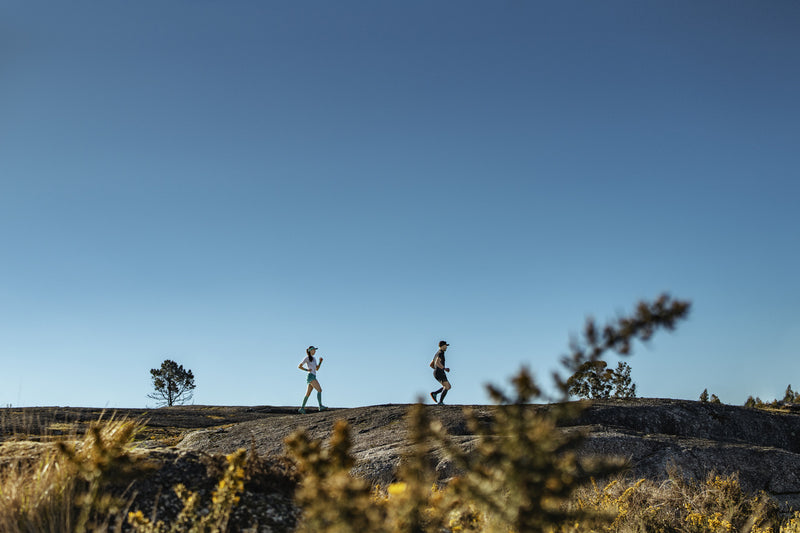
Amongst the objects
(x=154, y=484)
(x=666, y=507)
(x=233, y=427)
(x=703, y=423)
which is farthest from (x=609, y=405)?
(x=154, y=484)

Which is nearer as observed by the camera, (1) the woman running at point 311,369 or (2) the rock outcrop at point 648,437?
(2) the rock outcrop at point 648,437

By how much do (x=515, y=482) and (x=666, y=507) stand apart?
6823 mm

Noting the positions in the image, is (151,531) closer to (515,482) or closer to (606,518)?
(515,482)

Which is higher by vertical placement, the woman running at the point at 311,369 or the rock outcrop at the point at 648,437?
Answer: the woman running at the point at 311,369

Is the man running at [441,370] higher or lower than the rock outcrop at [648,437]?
higher

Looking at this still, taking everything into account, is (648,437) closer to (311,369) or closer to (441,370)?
(441,370)

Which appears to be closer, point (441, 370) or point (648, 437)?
point (648, 437)

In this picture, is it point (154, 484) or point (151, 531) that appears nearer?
point (151, 531)

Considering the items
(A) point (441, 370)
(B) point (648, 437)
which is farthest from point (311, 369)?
(B) point (648, 437)

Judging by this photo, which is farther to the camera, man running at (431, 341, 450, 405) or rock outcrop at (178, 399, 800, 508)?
man running at (431, 341, 450, 405)

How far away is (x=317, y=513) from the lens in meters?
2.60

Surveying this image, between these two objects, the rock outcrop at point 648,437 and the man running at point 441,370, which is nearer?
the rock outcrop at point 648,437

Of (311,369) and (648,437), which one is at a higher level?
(311,369)

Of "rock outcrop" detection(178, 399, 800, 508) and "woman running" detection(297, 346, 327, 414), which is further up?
"woman running" detection(297, 346, 327, 414)
